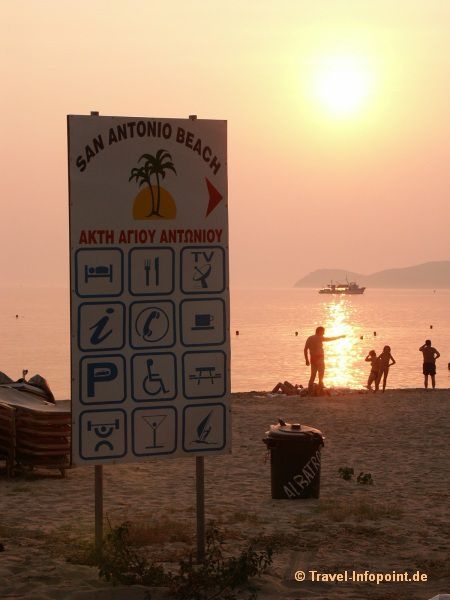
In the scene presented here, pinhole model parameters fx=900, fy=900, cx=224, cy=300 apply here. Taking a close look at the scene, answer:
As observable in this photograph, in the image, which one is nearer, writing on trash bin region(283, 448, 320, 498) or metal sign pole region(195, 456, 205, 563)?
metal sign pole region(195, 456, 205, 563)

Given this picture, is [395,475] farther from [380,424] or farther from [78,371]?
[78,371]

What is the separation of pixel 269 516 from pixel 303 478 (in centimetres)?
100

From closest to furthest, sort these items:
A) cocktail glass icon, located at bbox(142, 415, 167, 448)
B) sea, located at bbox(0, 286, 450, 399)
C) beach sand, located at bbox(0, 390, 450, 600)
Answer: beach sand, located at bbox(0, 390, 450, 600) < cocktail glass icon, located at bbox(142, 415, 167, 448) < sea, located at bbox(0, 286, 450, 399)

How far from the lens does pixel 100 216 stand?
7176mm

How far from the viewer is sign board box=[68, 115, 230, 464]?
7.18 m

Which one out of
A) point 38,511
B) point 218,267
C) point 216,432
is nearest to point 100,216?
point 218,267

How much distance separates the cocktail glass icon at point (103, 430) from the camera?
7281 mm

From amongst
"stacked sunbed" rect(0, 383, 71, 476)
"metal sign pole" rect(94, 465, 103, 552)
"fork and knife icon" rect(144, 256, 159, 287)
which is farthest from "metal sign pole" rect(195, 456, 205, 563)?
"stacked sunbed" rect(0, 383, 71, 476)

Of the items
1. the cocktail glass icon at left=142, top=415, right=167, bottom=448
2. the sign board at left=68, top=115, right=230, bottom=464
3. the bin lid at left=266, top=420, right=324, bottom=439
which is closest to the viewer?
the sign board at left=68, top=115, right=230, bottom=464

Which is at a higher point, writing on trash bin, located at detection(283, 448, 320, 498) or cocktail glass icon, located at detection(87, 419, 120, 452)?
cocktail glass icon, located at detection(87, 419, 120, 452)

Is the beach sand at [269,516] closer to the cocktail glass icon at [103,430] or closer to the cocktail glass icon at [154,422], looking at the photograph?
the cocktail glass icon at [103,430]

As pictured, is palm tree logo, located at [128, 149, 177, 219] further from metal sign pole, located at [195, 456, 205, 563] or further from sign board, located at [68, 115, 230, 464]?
metal sign pole, located at [195, 456, 205, 563]

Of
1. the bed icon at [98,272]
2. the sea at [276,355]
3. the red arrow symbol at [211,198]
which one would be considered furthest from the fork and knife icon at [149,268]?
the sea at [276,355]

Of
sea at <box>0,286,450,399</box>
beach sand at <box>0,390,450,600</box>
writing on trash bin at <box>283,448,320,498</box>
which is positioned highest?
writing on trash bin at <box>283,448,320,498</box>
